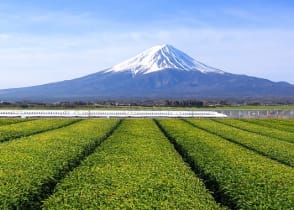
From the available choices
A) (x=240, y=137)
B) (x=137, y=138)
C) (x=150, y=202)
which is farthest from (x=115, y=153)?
(x=240, y=137)

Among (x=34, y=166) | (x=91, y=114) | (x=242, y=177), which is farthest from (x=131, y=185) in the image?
(x=91, y=114)

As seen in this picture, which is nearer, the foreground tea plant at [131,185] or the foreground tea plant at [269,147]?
the foreground tea plant at [131,185]

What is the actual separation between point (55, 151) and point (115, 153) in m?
2.31

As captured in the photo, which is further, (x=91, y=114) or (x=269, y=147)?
(x=91, y=114)

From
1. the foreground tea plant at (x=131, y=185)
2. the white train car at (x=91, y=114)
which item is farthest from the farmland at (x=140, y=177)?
the white train car at (x=91, y=114)

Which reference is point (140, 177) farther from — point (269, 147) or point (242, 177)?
point (269, 147)

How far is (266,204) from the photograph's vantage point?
1251 cm

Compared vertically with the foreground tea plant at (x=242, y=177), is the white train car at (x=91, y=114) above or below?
above

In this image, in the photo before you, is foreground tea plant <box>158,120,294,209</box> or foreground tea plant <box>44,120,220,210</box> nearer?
foreground tea plant <box>44,120,220,210</box>

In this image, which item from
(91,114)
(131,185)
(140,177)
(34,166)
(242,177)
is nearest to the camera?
(131,185)

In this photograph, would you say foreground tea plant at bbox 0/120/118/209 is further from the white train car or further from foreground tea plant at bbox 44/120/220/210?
the white train car

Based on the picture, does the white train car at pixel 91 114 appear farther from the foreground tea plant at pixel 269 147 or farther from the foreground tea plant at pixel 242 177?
the foreground tea plant at pixel 242 177

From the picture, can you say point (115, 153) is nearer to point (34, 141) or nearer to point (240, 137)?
point (34, 141)

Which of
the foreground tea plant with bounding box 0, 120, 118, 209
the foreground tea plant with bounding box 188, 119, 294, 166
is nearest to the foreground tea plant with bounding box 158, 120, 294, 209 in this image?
the foreground tea plant with bounding box 188, 119, 294, 166
